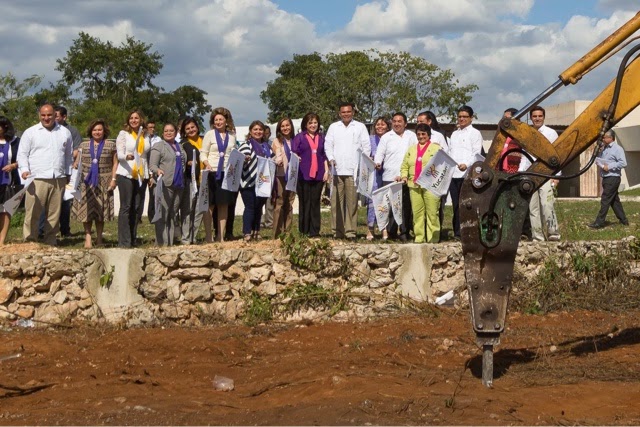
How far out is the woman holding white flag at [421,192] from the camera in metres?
13.7

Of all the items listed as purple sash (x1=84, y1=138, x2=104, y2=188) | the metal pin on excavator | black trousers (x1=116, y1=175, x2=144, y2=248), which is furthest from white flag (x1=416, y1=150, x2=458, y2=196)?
Answer: the metal pin on excavator

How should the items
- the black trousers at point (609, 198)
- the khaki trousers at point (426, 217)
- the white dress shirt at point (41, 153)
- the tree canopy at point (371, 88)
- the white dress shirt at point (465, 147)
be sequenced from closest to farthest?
the white dress shirt at point (41, 153) < the khaki trousers at point (426, 217) < the white dress shirt at point (465, 147) < the black trousers at point (609, 198) < the tree canopy at point (371, 88)

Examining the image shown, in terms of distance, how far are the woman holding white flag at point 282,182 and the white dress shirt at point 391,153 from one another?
1371mm

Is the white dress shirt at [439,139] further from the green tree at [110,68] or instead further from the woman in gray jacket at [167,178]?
the green tree at [110,68]

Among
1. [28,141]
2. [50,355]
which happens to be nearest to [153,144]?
[28,141]

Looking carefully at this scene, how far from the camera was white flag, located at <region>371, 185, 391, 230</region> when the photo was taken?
1396 cm

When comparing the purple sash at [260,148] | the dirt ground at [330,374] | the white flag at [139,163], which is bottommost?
the dirt ground at [330,374]

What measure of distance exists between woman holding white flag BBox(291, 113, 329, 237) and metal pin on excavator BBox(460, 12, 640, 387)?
6614mm

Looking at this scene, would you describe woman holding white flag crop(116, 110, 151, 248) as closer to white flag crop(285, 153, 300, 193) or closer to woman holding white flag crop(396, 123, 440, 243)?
white flag crop(285, 153, 300, 193)

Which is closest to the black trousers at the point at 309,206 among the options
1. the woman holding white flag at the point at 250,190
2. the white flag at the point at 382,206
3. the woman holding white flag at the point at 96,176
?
the woman holding white flag at the point at 250,190

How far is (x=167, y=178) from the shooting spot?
14016mm

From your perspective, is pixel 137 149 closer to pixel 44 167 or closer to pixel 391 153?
pixel 44 167

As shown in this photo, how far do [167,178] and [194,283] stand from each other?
2.90 m

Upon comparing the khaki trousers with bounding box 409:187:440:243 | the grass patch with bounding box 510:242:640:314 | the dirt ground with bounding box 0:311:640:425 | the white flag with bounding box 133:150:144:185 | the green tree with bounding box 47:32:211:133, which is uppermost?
the green tree with bounding box 47:32:211:133
